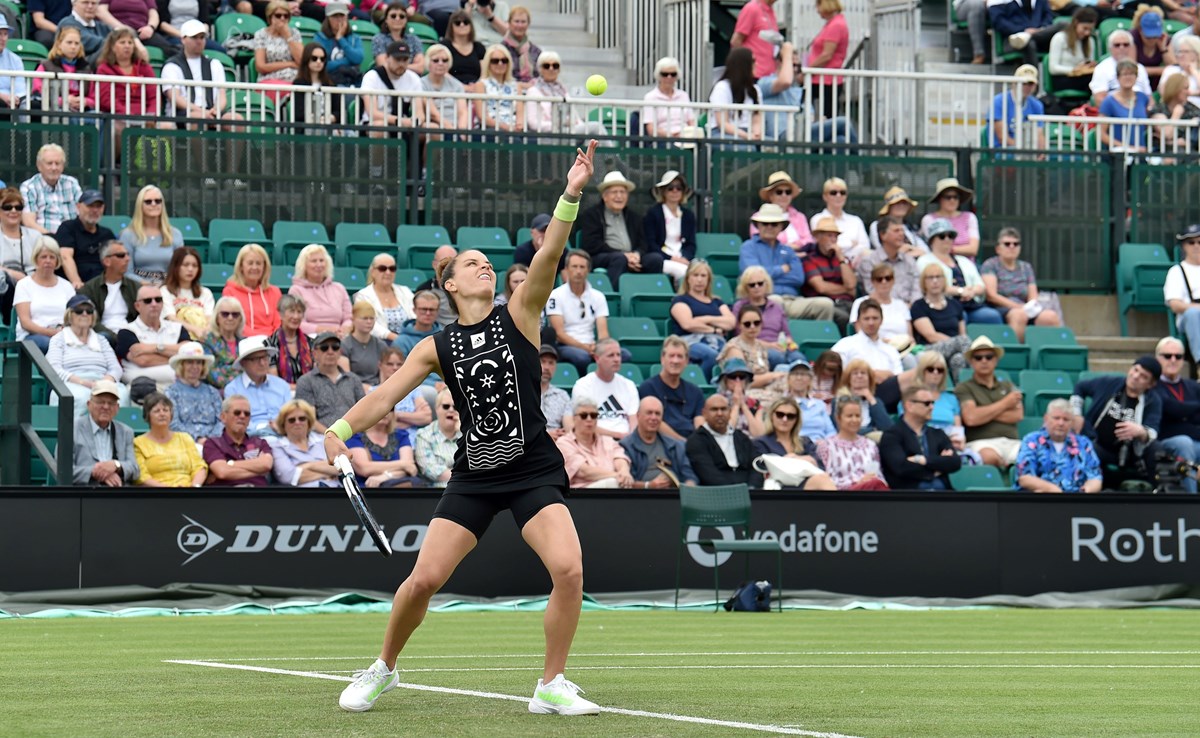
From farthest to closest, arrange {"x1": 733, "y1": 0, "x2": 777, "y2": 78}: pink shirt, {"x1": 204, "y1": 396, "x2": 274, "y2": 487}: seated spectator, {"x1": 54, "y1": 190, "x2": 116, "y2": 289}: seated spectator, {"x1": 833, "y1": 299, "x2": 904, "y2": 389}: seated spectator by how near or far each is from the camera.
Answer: {"x1": 733, "y1": 0, "x2": 777, "y2": 78}: pink shirt, {"x1": 833, "y1": 299, "x2": 904, "y2": 389}: seated spectator, {"x1": 54, "y1": 190, "x2": 116, "y2": 289}: seated spectator, {"x1": 204, "y1": 396, "x2": 274, "y2": 487}: seated spectator

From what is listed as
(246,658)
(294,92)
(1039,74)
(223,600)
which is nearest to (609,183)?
(294,92)

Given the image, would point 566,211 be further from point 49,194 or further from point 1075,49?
point 1075,49

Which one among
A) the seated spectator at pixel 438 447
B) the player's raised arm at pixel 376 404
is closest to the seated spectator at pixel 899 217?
the seated spectator at pixel 438 447

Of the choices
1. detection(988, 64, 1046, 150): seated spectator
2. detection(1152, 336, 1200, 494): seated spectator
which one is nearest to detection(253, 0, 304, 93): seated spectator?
detection(988, 64, 1046, 150): seated spectator

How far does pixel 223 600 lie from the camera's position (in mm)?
14391

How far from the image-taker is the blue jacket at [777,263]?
18.9 meters

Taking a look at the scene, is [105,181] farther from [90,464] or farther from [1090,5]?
[1090,5]

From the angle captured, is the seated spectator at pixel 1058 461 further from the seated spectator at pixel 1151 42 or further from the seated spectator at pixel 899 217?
the seated spectator at pixel 1151 42

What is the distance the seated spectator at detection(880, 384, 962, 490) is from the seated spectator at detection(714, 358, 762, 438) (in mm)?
1117

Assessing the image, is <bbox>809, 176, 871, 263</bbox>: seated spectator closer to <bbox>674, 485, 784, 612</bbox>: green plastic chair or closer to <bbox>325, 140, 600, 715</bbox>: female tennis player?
<bbox>674, 485, 784, 612</bbox>: green plastic chair

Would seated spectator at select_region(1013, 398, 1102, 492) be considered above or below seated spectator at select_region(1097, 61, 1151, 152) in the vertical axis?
below

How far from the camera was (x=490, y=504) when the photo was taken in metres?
7.62

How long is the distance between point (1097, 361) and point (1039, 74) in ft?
18.9

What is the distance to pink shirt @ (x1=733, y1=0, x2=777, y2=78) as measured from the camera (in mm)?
22016
